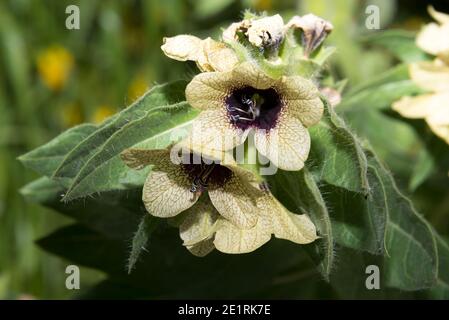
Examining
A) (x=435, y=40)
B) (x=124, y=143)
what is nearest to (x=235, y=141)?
(x=124, y=143)

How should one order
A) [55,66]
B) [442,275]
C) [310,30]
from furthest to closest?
[55,66], [442,275], [310,30]

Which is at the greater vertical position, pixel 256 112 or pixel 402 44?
pixel 402 44

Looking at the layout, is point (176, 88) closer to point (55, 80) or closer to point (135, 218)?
point (135, 218)

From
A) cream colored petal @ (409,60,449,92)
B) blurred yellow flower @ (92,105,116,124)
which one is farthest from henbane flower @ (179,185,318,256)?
blurred yellow flower @ (92,105,116,124)

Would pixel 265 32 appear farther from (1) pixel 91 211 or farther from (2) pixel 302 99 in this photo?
(1) pixel 91 211

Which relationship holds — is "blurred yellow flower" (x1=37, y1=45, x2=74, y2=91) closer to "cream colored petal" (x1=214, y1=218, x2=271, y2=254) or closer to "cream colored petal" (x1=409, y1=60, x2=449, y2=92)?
"cream colored petal" (x1=409, y1=60, x2=449, y2=92)
